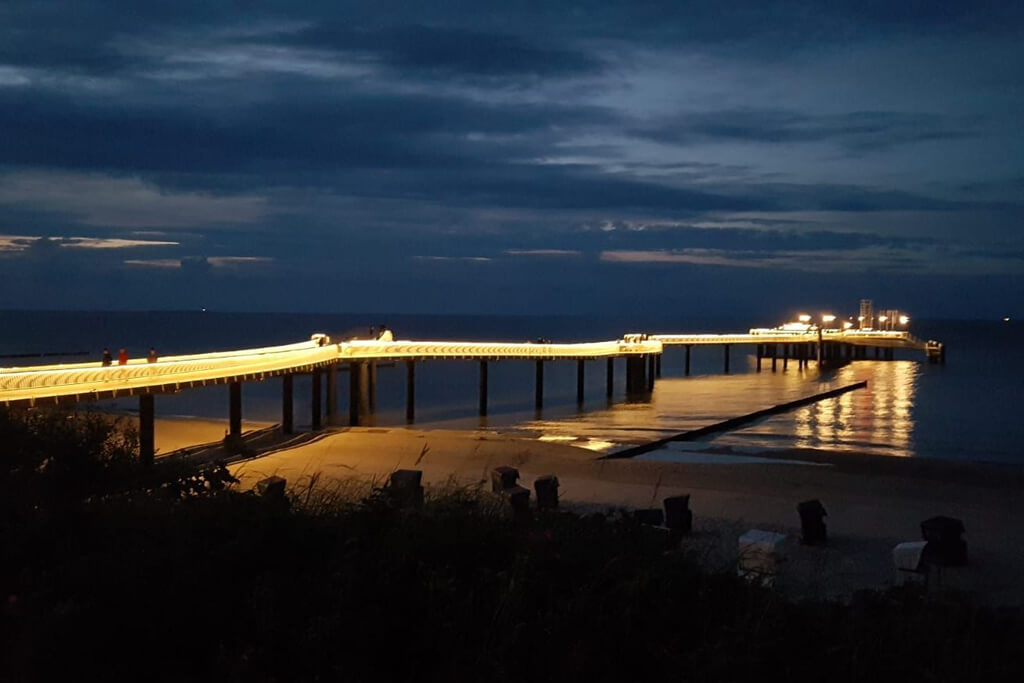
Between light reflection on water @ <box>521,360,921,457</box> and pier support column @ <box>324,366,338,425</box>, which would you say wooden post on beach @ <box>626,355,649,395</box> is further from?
pier support column @ <box>324,366,338,425</box>

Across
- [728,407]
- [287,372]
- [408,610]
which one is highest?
[408,610]

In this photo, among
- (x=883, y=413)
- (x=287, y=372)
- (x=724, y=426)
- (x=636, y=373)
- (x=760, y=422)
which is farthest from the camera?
(x=636, y=373)

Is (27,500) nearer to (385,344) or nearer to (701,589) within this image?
(701,589)

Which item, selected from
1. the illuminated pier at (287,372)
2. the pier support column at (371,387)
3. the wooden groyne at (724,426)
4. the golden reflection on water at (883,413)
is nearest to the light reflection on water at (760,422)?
the golden reflection on water at (883,413)

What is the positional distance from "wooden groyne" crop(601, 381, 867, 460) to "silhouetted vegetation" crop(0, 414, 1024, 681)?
17.0 m

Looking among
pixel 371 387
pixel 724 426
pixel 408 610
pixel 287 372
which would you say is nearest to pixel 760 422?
pixel 724 426

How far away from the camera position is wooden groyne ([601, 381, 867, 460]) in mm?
25219

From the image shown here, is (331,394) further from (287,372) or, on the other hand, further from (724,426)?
(724,426)

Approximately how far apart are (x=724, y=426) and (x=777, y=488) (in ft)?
53.1

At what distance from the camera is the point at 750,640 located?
17.2 ft

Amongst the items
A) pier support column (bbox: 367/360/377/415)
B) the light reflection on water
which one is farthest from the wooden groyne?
pier support column (bbox: 367/360/377/415)

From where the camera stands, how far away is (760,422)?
38.1 metres

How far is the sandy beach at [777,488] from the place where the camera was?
1108 centimetres

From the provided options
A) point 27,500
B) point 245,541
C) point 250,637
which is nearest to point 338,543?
point 245,541
